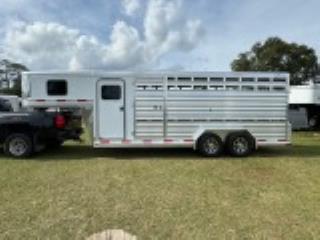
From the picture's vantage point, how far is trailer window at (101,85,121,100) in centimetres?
1248

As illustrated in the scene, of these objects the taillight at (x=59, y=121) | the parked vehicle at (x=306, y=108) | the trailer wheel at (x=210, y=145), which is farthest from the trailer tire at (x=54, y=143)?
the parked vehicle at (x=306, y=108)

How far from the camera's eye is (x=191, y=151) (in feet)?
45.4

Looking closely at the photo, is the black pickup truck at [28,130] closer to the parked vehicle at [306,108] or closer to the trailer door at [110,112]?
the trailer door at [110,112]

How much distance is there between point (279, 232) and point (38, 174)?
5.71 metres

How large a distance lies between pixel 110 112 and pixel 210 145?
2.80m

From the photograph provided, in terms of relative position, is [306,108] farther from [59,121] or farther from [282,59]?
[282,59]

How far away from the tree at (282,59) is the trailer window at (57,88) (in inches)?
1801

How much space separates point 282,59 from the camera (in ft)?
188

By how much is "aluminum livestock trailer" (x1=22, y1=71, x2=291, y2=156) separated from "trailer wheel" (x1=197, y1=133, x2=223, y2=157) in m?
0.03

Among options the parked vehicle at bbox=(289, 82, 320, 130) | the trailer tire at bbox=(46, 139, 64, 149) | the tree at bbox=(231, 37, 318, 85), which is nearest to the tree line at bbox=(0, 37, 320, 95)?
the tree at bbox=(231, 37, 318, 85)

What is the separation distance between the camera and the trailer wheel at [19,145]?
489 inches

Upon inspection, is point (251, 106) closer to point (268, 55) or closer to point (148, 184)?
point (148, 184)

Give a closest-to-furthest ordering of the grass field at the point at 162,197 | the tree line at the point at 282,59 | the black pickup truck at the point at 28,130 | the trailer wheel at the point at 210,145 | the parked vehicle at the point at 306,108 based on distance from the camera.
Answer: the grass field at the point at 162,197, the black pickup truck at the point at 28,130, the trailer wheel at the point at 210,145, the parked vehicle at the point at 306,108, the tree line at the point at 282,59

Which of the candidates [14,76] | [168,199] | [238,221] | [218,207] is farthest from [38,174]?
[14,76]
